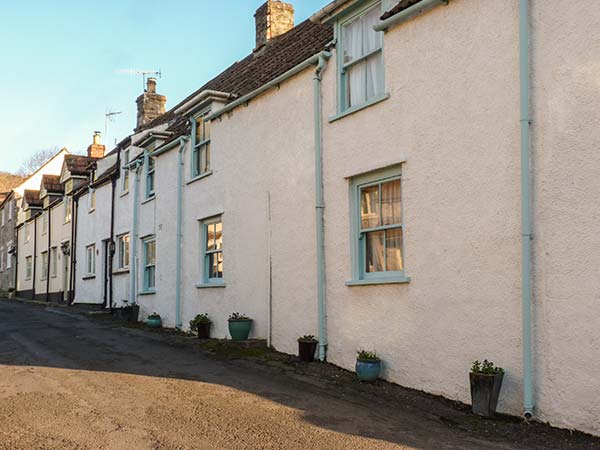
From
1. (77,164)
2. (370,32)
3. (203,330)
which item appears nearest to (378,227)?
(370,32)

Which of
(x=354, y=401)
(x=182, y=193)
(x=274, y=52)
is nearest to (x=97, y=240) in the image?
(x=182, y=193)

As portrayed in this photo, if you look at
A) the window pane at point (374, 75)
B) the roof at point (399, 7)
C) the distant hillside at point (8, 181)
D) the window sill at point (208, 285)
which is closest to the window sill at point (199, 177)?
the window sill at point (208, 285)

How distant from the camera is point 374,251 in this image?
34.5 feet

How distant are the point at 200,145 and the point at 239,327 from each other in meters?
5.51

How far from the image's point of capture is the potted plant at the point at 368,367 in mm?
9594

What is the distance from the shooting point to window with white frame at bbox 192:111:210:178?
54.8 feet

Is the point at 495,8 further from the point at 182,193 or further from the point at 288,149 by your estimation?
the point at 182,193

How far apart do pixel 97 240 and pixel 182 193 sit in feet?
33.3

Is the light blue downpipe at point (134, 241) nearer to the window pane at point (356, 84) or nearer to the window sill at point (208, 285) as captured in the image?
the window sill at point (208, 285)

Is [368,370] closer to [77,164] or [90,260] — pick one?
[90,260]

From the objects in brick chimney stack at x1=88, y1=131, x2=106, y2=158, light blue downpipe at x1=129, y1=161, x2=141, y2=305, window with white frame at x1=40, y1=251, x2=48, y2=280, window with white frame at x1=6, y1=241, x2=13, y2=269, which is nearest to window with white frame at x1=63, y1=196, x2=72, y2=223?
window with white frame at x1=40, y1=251, x2=48, y2=280

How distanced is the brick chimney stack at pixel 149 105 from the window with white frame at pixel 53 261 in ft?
34.4

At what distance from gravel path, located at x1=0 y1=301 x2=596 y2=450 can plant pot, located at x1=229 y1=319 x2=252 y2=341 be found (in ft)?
4.82

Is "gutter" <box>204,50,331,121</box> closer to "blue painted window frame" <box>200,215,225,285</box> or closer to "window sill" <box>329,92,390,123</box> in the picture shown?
"window sill" <box>329,92,390,123</box>
